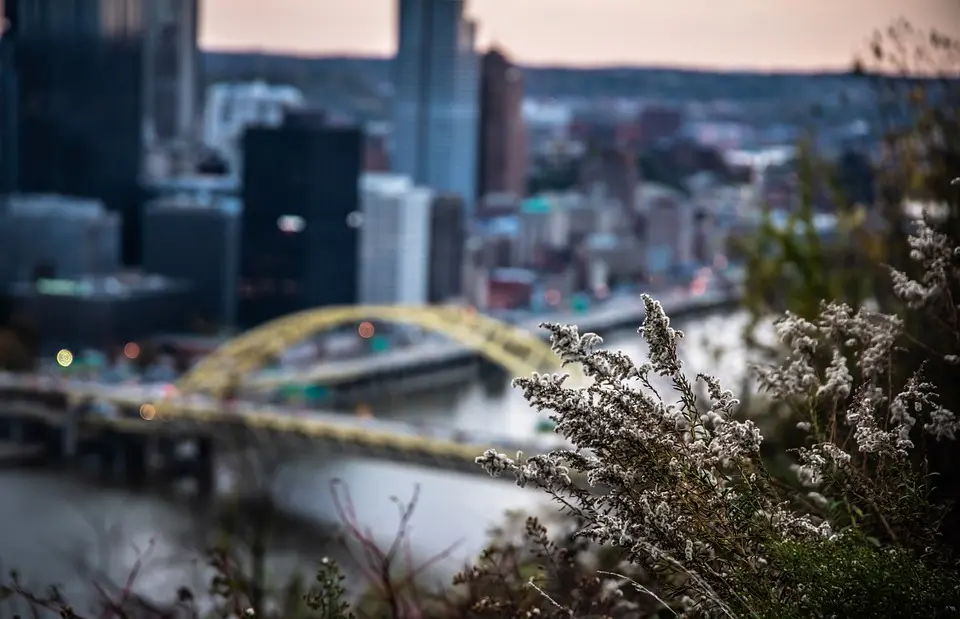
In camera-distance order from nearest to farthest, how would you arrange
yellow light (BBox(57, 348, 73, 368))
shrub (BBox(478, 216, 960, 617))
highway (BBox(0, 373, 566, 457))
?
shrub (BBox(478, 216, 960, 617))
highway (BBox(0, 373, 566, 457))
yellow light (BBox(57, 348, 73, 368))

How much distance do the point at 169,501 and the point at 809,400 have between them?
796 cm

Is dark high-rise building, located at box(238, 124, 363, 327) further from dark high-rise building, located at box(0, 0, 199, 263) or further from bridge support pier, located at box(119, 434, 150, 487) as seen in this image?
bridge support pier, located at box(119, 434, 150, 487)

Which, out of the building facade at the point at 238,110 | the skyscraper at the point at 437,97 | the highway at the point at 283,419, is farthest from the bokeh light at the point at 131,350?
the skyscraper at the point at 437,97

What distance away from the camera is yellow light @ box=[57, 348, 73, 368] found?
12.4 metres

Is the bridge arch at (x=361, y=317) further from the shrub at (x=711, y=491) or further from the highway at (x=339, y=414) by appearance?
the shrub at (x=711, y=491)

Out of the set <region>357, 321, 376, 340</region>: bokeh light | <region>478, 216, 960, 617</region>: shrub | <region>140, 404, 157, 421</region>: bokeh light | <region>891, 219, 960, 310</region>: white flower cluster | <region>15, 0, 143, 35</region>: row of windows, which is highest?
<region>15, 0, 143, 35</region>: row of windows

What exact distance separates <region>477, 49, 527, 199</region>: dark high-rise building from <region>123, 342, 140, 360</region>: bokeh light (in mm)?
4564

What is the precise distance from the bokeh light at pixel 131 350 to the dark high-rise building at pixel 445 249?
2.94 meters

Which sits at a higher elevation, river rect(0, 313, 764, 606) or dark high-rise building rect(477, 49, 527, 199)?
dark high-rise building rect(477, 49, 527, 199)

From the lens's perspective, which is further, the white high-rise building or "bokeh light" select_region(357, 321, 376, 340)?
the white high-rise building

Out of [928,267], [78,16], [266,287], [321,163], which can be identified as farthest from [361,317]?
[928,267]

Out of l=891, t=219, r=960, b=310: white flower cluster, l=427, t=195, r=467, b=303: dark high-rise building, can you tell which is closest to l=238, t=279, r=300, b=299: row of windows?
l=427, t=195, r=467, b=303: dark high-rise building

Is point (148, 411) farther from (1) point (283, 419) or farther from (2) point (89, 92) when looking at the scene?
(2) point (89, 92)

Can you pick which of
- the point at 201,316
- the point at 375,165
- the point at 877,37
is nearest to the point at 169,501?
the point at 201,316
